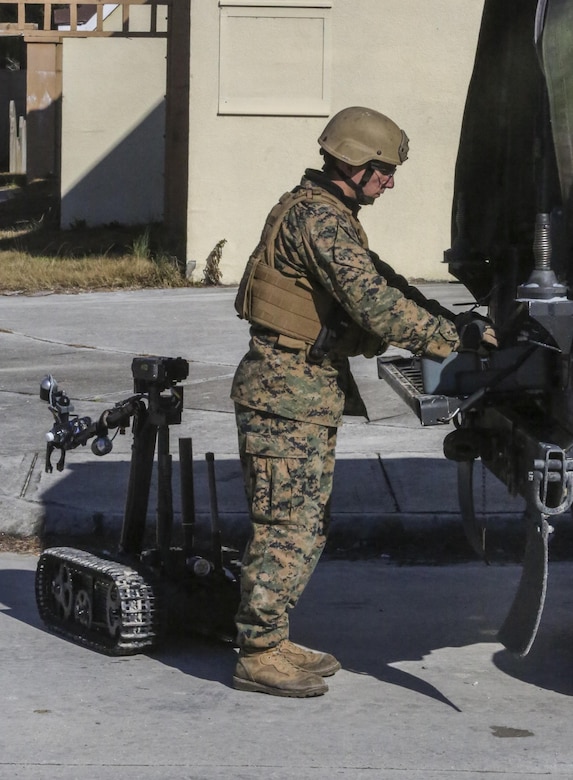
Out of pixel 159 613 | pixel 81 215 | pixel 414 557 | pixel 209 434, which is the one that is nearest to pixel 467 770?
pixel 159 613

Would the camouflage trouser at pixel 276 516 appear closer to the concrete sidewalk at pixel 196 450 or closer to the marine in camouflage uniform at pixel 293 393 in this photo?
the marine in camouflage uniform at pixel 293 393

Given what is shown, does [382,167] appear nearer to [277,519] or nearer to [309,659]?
[277,519]

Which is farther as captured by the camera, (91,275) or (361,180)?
(91,275)

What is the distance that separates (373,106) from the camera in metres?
14.9

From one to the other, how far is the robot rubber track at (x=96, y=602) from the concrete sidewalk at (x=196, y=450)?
4.15 feet

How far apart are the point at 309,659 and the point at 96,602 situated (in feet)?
2.82

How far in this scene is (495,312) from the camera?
548cm

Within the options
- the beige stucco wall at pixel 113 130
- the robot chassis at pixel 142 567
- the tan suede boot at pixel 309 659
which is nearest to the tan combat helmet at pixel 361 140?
the robot chassis at pixel 142 567

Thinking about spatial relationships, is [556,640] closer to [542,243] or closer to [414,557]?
[414,557]

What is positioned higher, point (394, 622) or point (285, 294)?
point (285, 294)

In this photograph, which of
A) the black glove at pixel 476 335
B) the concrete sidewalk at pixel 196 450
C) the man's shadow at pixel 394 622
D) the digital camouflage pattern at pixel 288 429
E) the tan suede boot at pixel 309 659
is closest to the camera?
the black glove at pixel 476 335

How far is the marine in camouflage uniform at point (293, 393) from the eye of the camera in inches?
180

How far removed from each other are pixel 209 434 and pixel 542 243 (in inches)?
157

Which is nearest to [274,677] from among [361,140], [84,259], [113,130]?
[361,140]
